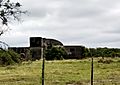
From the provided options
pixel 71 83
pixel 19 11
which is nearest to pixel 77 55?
pixel 71 83

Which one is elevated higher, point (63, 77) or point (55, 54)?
point (55, 54)

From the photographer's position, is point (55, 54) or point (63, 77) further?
point (55, 54)

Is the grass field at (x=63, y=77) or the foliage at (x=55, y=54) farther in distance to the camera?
the foliage at (x=55, y=54)

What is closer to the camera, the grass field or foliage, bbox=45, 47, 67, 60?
the grass field

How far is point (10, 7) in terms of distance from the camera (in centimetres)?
2047

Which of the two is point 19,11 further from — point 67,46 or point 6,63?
point 67,46

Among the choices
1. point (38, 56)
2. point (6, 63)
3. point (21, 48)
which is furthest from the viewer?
point (21, 48)

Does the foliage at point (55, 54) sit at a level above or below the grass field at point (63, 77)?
above

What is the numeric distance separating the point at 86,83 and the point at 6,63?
3976 centimetres

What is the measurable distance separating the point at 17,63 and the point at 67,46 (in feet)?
121

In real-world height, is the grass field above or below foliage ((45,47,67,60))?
below

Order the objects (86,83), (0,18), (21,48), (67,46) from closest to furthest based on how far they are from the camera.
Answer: (0,18) → (86,83) → (21,48) → (67,46)

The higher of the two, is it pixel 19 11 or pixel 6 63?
pixel 19 11

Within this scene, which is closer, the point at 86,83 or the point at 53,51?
the point at 86,83
